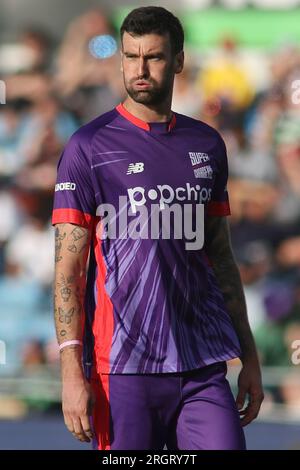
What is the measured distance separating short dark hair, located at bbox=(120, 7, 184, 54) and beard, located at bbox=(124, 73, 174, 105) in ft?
0.41

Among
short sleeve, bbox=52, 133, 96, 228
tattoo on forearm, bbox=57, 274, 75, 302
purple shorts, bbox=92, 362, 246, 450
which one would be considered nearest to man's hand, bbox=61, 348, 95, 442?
purple shorts, bbox=92, 362, 246, 450

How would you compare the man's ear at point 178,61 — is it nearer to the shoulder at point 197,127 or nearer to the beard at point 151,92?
the beard at point 151,92

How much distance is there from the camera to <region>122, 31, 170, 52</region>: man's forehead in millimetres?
3949

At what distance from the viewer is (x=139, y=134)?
4.05 metres

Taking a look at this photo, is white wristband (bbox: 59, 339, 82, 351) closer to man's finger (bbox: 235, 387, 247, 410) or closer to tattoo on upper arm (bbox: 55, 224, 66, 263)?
tattoo on upper arm (bbox: 55, 224, 66, 263)

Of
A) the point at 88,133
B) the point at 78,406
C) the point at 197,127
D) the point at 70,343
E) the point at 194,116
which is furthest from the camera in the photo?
the point at 194,116

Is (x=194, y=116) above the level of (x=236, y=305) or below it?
above

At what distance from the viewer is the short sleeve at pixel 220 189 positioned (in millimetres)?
4215

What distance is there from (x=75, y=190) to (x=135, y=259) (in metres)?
Answer: 0.32


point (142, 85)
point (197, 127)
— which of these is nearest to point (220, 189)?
point (197, 127)

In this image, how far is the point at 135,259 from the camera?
395cm

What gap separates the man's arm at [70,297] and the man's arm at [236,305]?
57 cm

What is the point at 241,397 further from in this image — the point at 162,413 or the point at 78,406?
the point at 78,406
